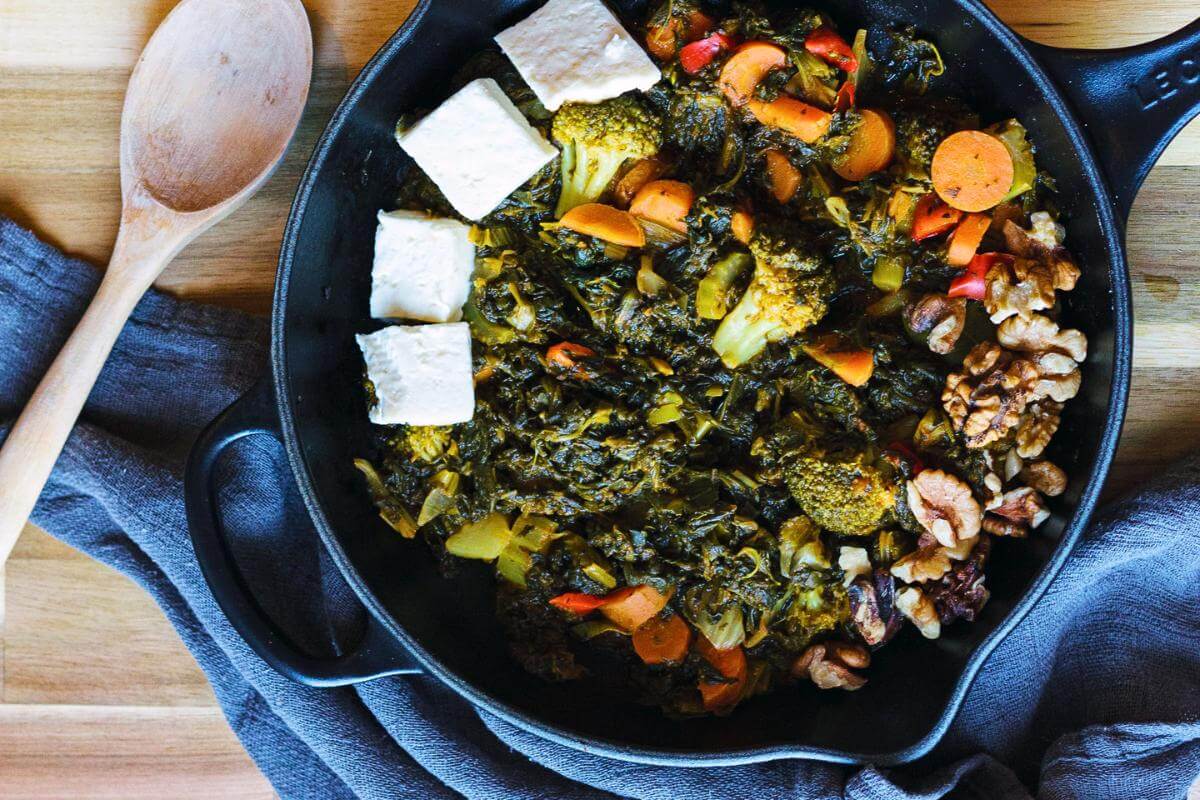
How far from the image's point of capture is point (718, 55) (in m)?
3.12

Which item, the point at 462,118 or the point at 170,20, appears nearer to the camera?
the point at 462,118

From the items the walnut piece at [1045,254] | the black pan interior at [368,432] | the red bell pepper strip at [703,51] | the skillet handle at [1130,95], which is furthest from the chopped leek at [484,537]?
the skillet handle at [1130,95]

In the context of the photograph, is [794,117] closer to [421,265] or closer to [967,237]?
[967,237]

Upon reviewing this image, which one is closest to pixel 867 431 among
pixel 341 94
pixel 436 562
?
pixel 436 562

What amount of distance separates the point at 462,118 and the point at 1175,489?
256cm

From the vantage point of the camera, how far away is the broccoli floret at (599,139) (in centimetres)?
305

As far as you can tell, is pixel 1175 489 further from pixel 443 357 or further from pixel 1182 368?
pixel 443 357

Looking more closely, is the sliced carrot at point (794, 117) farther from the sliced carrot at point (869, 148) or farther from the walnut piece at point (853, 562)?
the walnut piece at point (853, 562)

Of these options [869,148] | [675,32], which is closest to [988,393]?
[869,148]

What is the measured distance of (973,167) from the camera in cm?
296

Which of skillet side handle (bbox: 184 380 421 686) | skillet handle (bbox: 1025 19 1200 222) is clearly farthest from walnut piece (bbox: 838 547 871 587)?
skillet side handle (bbox: 184 380 421 686)

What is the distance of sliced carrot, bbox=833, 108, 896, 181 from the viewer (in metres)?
3.07

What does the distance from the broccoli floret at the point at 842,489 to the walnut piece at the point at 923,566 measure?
0.51 feet

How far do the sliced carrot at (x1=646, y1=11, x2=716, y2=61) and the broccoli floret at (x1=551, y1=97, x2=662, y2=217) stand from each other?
22 cm
